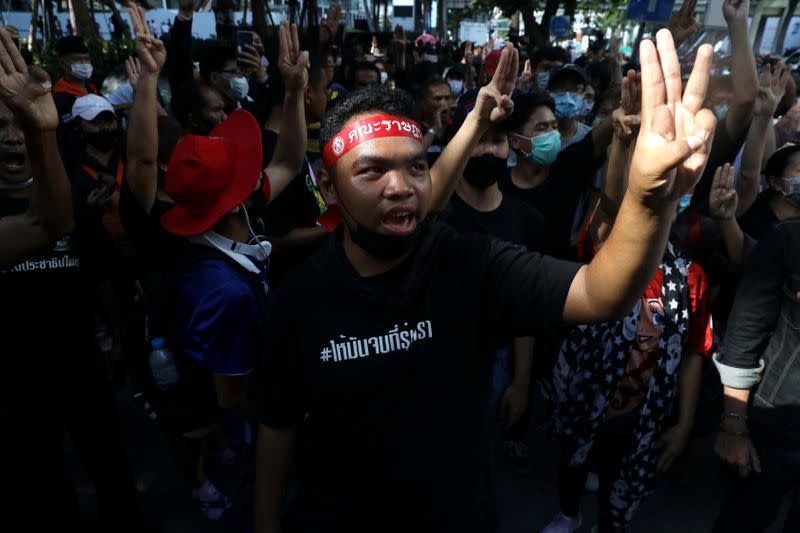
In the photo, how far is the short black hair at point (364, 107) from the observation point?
154 centimetres

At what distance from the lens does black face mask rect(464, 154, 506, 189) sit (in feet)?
8.73

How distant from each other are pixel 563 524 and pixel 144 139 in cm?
263

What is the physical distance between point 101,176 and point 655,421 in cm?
320

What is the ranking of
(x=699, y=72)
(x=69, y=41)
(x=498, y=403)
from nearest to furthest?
1. (x=699, y=72)
2. (x=498, y=403)
3. (x=69, y=41)

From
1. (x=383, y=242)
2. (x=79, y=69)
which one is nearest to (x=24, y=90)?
(x=383, y=242)

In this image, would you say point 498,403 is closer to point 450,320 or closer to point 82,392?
point 450,320

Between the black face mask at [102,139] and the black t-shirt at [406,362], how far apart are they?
3.12 m

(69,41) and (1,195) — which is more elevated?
(69,41)

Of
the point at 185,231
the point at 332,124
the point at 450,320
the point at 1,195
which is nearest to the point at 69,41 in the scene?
the point at 1,195

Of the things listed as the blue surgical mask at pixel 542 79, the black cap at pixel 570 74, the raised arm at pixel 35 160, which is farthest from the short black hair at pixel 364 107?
the blue surgical mask at pixel 542 79

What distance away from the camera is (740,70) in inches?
100

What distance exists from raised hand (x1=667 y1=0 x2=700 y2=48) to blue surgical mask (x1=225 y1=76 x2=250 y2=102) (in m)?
3.40

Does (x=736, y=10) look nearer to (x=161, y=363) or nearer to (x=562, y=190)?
(x=562, y=190)

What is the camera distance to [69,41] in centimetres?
579
